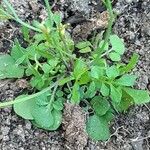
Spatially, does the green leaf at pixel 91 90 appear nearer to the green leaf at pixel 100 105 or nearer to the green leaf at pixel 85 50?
the green leaf at pixel 100 105

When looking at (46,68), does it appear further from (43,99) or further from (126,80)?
(126,80)

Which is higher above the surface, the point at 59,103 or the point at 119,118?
the point at 59,103

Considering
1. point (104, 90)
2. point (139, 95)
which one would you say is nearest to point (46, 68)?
point (104, 90)

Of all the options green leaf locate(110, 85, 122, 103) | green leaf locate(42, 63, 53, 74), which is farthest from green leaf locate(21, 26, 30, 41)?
green leaf locate(110, 85, 122, 103)

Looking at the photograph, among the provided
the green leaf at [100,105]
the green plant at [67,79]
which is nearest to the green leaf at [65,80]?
the green plant at [67,79]

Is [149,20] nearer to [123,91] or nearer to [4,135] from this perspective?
[123,91]

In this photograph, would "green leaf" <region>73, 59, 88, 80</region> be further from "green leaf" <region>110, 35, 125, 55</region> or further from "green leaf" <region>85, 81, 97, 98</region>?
"green leaf" <region>110, 35, 125, 55</region>

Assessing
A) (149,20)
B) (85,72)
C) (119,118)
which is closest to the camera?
(85,72)

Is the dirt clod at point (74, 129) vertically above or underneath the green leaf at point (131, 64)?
underneath

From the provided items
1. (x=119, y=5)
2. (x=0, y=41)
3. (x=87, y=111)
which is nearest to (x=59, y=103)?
(x=87, y=111)
